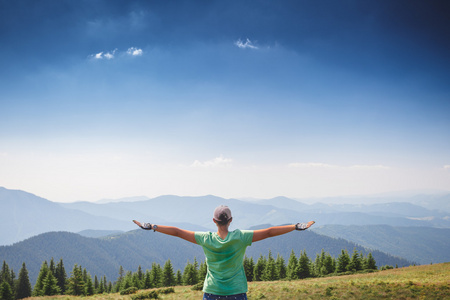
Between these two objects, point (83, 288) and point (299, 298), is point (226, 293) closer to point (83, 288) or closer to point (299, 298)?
point (299, 298)

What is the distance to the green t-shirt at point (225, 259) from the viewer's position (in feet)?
13.4

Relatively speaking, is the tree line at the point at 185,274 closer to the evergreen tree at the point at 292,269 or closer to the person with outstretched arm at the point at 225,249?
the evergreen tree at the point at 292,269

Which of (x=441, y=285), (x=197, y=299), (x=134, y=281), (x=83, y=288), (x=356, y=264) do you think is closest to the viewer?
(x=441, y=285)

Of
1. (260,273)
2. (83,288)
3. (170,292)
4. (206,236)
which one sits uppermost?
(206,236)

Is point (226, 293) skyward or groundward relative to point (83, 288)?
skyward

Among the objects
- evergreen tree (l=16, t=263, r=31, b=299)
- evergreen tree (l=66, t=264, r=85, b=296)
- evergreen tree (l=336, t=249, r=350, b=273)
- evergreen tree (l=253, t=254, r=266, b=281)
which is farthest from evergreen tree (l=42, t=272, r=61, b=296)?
evergreen tree (l=336, t=249, r=350, b=273)

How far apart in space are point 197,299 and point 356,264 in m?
45.8

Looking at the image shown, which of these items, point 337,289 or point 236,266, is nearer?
point 236,266

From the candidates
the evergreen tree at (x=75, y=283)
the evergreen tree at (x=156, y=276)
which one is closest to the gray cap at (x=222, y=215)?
the evergreen tree at (x=75, y=283)

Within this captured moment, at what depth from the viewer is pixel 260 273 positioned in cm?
A: 6525

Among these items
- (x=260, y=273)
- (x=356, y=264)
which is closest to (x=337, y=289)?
(x=356, y=264)

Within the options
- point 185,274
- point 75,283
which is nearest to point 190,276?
point 185,274

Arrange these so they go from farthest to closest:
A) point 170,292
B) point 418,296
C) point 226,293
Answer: point 170,292, point 418,296, point 226,293

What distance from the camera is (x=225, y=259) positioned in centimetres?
416
